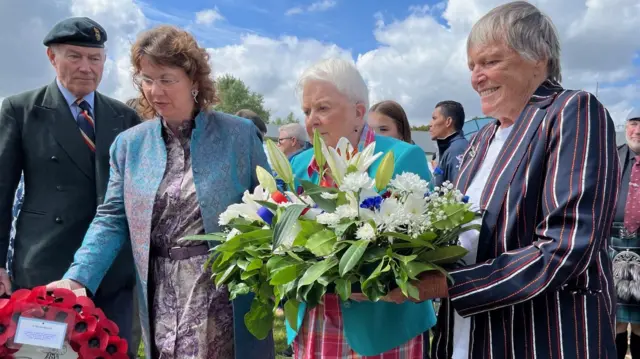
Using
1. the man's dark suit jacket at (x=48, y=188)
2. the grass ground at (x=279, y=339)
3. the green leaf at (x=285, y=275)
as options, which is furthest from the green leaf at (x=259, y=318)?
the grass ground at (x=279, y=339)

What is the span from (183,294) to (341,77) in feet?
3.45

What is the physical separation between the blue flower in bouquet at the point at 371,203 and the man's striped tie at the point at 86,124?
78.4 inches

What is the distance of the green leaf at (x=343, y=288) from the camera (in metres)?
1.32

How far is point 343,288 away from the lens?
1.33 m

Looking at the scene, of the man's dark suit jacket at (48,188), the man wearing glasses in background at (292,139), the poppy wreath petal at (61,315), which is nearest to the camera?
the poppy wreath petal at (61,315)

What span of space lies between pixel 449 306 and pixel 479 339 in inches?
6.3

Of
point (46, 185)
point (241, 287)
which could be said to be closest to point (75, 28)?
point (46, 185)

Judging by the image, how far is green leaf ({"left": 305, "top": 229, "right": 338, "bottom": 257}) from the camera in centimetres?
136

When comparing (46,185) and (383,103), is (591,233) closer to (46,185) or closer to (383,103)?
(46,185)

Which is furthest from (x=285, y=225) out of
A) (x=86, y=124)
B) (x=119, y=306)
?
(x=86, y=124)

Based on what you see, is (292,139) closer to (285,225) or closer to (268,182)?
(268,182)

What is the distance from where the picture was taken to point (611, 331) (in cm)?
146

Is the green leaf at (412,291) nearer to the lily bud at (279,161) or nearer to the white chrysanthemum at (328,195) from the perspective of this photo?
the white chrysanthemum at (328,195)

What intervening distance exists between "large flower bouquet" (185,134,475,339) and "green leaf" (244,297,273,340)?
0.32ft
